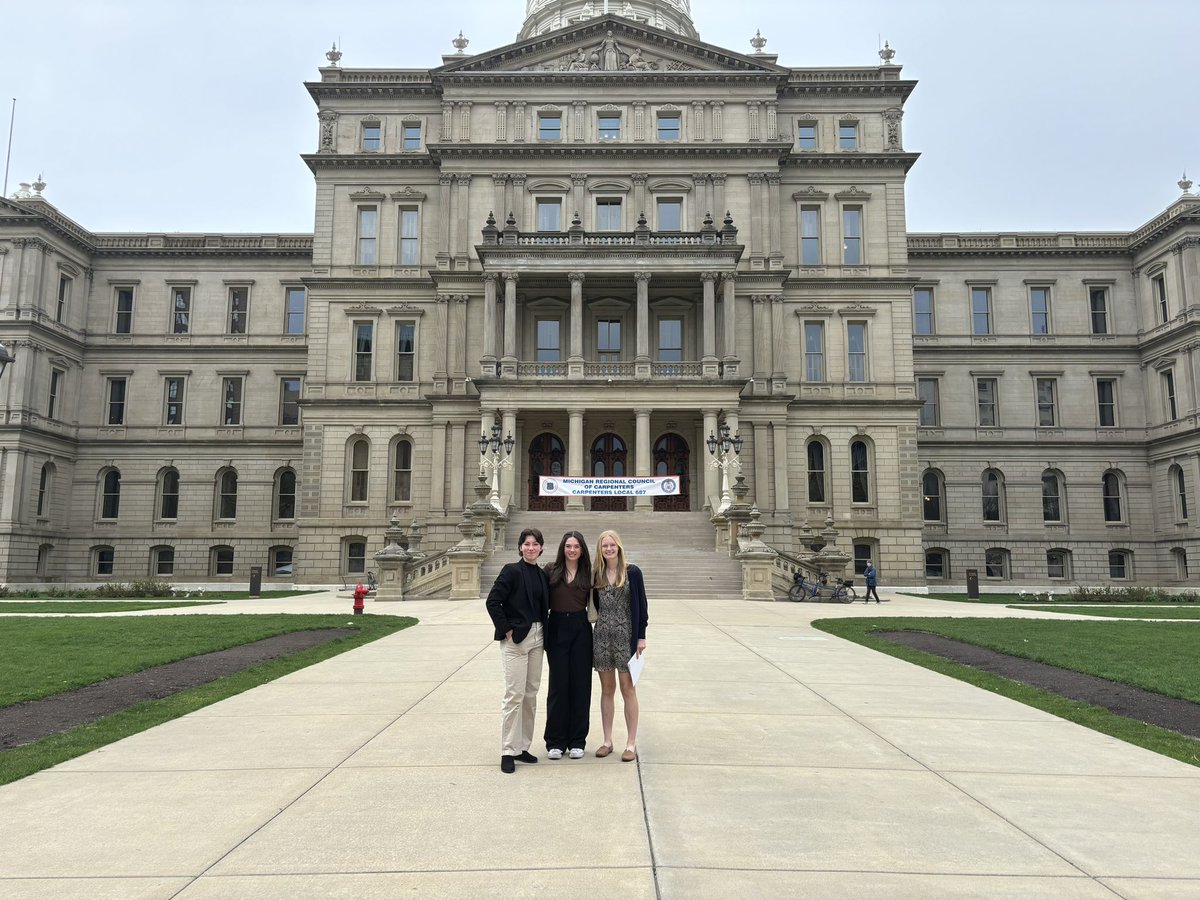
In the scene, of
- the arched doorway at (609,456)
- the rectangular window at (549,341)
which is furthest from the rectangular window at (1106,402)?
the rectangular window at (549,341)

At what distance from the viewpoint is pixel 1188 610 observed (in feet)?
85.7

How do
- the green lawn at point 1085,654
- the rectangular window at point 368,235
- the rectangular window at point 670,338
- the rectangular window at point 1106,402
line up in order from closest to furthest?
the green lawn at point 1085,654
the rectangular window at point 670,338
the rectangular window at point 368,235
the rectangular window at point 1106,402

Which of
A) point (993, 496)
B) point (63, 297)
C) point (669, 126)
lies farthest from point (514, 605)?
point (63, 297)

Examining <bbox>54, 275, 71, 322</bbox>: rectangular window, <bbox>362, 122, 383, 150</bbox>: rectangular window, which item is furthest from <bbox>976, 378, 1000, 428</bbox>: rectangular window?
<bbox>54, 275, 71, 322</bbox>: rectangular window

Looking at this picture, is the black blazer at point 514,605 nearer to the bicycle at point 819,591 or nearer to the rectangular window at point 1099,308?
the bicycle at point 819,591

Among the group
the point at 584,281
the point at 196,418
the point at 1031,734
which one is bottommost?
the point at 1031,734

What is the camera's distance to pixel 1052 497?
49.1m

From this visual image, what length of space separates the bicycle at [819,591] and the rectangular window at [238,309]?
120 ft

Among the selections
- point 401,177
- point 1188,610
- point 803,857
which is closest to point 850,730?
point 803,857

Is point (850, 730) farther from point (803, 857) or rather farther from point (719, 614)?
point (719, 614)

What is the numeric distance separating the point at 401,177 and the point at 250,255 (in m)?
12.8

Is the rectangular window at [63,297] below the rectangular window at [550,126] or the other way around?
below

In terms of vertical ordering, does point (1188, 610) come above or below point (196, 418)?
below

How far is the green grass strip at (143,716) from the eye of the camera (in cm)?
737
